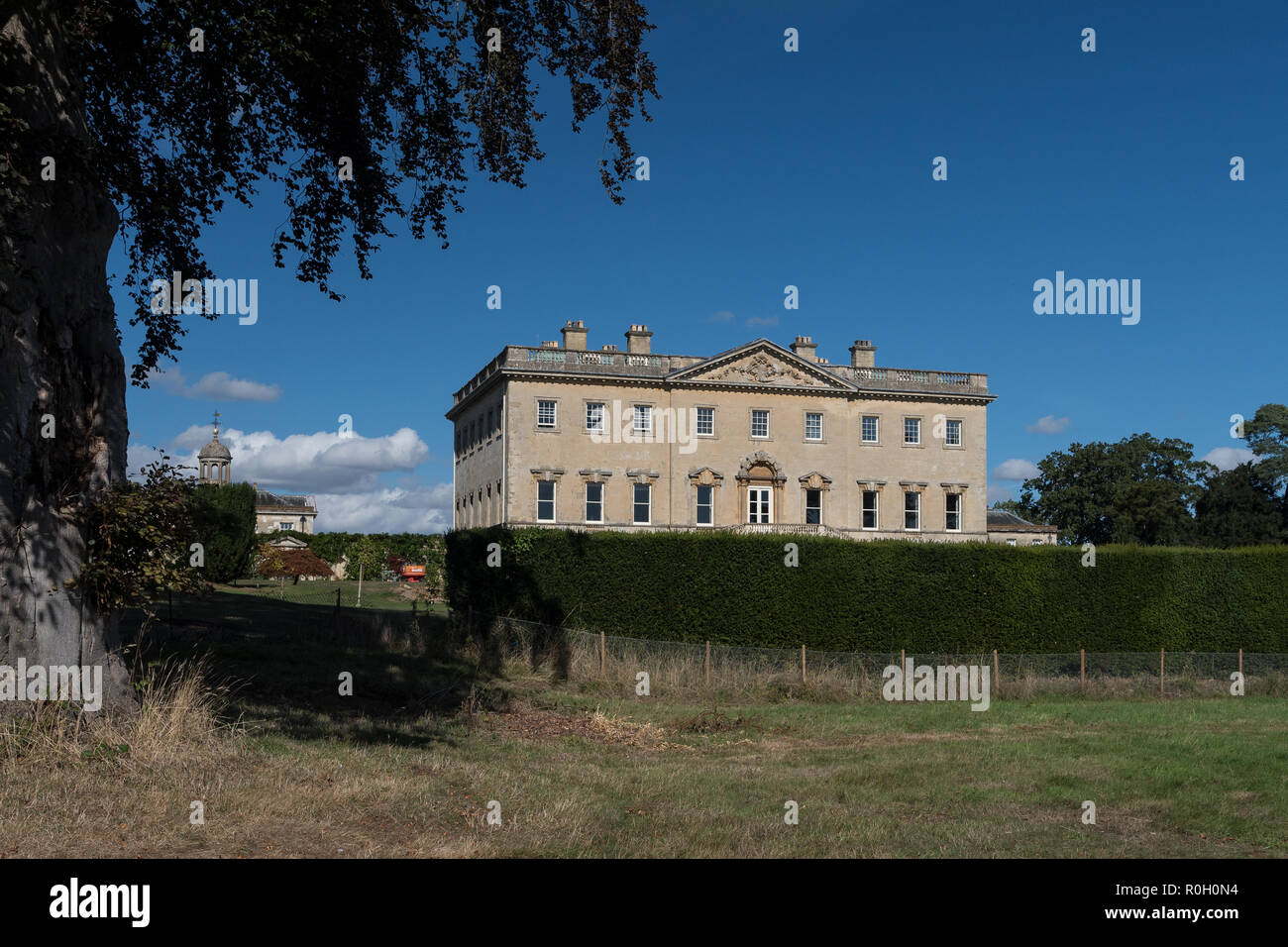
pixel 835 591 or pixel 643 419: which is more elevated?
pixel 643 419

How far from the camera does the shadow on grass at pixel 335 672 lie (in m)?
12.4

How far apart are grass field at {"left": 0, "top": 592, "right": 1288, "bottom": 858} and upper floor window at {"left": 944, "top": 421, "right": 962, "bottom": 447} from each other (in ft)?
130

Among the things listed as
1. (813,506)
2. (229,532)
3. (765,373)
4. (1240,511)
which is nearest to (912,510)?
(813,506)

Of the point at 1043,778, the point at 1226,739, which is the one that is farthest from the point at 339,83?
the point at 1226,739

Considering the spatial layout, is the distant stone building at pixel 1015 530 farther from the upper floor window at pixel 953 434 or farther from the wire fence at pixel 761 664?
the wire fence at pixel 761 664

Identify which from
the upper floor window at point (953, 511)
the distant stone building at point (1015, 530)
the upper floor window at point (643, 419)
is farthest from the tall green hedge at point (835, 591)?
the distant stone building at point (1015, 530)

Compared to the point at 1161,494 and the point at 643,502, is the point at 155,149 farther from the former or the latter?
the point at 1161,494

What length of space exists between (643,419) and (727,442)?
14.9 feet

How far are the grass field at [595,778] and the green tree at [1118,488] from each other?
62.2 meters

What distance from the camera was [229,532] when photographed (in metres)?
43.1

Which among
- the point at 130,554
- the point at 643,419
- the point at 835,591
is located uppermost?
the point at 643,419

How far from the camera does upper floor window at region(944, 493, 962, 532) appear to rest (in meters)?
56.5

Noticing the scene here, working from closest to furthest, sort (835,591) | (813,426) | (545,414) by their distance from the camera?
(835,591), (545,414), (813,426)
